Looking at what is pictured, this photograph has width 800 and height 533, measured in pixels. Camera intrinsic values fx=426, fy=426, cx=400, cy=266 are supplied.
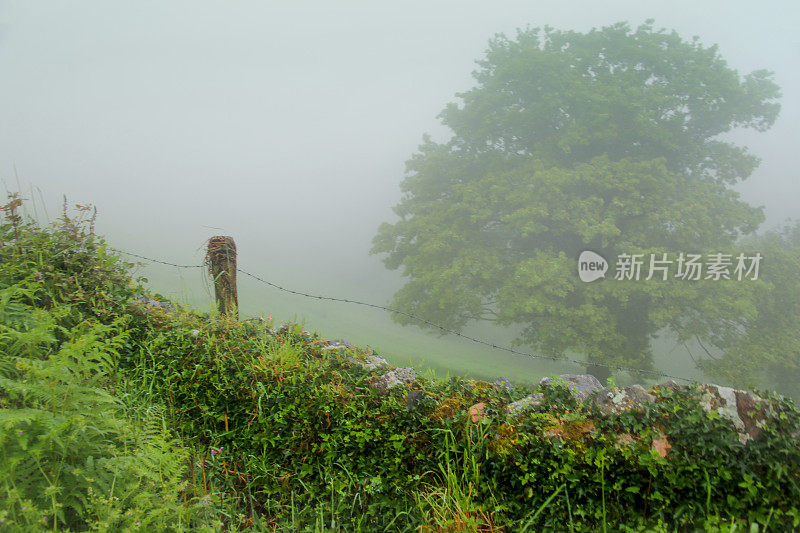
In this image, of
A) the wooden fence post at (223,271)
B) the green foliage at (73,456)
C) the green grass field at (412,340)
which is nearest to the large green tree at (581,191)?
the green grass field at (412,340)

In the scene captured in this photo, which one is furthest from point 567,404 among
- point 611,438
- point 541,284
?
point 541,284

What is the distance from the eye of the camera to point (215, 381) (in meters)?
3.43

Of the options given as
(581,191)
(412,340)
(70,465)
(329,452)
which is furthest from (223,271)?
(412,340)

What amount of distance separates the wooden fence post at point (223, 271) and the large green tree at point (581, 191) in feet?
24.3

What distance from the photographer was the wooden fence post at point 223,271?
15.4ft

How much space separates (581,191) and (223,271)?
10.8 m

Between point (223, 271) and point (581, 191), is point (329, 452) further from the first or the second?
point (581, 191)

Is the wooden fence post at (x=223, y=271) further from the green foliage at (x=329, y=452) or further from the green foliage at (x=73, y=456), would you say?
the green foliage at (x=73, y=456)

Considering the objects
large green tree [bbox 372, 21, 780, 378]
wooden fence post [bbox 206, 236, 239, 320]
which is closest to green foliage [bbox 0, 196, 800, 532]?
wooden fence post [bbox 206, 236, 239, 320]

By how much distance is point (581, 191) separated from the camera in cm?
1240

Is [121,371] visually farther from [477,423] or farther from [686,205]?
[686,205]

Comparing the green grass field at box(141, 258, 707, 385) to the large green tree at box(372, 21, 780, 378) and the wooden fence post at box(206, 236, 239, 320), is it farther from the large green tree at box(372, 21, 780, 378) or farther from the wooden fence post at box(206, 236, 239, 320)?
the wooden fence post at box(206, 236, 239, 320)

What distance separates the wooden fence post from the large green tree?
7.42 meters

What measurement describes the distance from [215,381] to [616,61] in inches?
606
